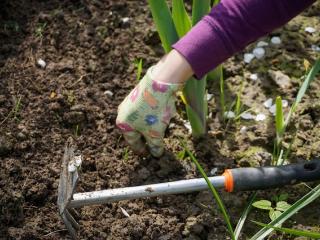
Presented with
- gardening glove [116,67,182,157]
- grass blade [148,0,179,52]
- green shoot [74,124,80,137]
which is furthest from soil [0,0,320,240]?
grass blade [148,0,179,52]

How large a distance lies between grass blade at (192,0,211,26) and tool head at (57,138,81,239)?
0.53m

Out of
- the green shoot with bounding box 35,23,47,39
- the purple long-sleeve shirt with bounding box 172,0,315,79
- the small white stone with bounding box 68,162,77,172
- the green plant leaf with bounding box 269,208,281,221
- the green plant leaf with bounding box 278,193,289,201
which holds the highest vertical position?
the purple long-sleeve shirt with bounding box 172,0,315,79

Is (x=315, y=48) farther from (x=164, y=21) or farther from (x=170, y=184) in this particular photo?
(x=170, y=184)

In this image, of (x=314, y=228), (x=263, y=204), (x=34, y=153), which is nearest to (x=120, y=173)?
(x=34, y=153)

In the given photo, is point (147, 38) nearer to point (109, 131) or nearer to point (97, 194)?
point (109, 131)

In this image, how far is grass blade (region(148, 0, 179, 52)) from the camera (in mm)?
1430

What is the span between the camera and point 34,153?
1.55 metres

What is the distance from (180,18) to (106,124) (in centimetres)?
44

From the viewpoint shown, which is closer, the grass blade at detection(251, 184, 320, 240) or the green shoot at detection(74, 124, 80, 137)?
the grass blade at detection(251, 184, 320, 240)

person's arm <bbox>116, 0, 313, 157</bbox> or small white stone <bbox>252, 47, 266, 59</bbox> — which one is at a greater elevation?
person's arm <bbox>116, 0, 313, 157</bbox>

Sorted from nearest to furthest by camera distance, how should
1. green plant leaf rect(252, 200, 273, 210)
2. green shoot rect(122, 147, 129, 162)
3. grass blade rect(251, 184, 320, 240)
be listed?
grass blade rect(251, 184, 320, 240) → green plant leaf rect(252, 200, 273, 210) → green shoot rect(122, 147, 129, 162)

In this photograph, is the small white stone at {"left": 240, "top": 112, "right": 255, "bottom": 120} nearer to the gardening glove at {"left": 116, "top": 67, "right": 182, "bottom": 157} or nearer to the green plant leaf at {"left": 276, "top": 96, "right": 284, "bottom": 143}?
the green plant leaf at {"left": 276, "top": 96, "right": 284, "bottom": 143}

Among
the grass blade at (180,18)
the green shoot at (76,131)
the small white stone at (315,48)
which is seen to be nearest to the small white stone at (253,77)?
the small white stone at (315,48)

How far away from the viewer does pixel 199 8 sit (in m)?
1.44
